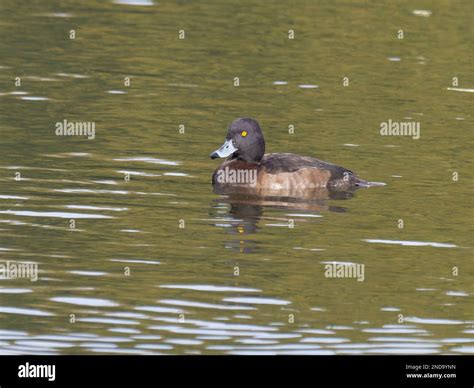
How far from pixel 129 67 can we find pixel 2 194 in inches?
454

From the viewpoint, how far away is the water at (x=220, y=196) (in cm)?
1591

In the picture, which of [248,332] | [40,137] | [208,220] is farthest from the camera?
[40,137]

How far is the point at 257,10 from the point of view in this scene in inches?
1567

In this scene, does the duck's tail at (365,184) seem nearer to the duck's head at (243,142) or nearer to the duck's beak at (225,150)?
the duck's head at (243,142)

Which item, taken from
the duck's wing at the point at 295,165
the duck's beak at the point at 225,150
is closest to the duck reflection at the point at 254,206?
the duck's wing at the point at 295,165

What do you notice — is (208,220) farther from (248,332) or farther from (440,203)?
(248,332)

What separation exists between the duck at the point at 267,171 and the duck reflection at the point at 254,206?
111 millimetres

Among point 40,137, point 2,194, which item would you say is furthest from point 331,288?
point 40,137

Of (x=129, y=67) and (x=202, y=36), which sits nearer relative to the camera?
(x=129, y=67)

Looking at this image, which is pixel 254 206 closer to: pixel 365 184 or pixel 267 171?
pixel 267 171

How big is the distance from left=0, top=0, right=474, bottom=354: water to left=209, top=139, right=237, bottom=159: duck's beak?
1.83ft

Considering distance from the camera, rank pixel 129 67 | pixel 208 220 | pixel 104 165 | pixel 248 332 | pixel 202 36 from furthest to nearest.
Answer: pixel 202 36, pixel 129 67, pixel 104 165, pixel 208 220, pixel 248 332

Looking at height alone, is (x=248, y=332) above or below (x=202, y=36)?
below

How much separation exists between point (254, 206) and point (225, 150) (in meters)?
1.89
